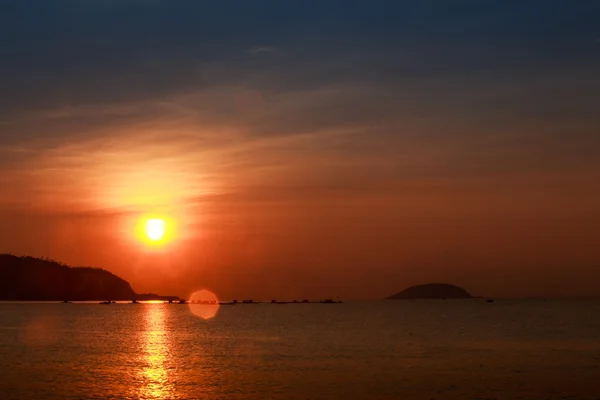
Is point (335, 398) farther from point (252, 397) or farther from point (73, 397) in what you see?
point (73, 397)

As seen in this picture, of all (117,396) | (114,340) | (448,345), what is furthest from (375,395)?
(114,340)

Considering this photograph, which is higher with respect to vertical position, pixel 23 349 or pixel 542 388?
pixel 23 349

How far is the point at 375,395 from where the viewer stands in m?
72.9

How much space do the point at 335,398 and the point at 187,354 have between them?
56.5 m

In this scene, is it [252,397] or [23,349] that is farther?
[23,349]

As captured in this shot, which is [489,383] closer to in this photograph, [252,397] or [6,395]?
[252,397]

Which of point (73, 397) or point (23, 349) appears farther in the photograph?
point (23, 349)

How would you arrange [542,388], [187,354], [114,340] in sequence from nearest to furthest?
[542,388], [187,354], [114,340]

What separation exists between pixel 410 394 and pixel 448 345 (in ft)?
229

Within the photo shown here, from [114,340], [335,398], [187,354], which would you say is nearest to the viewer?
[335,398]

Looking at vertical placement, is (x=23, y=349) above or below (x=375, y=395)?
above

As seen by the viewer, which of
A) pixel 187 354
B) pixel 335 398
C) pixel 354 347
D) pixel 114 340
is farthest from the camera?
pixel 114 340

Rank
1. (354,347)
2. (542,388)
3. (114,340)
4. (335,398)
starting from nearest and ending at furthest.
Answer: (335,398)
(542,388)
(354,347)
(114,340)

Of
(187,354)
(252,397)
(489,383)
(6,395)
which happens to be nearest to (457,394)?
(489,383)
